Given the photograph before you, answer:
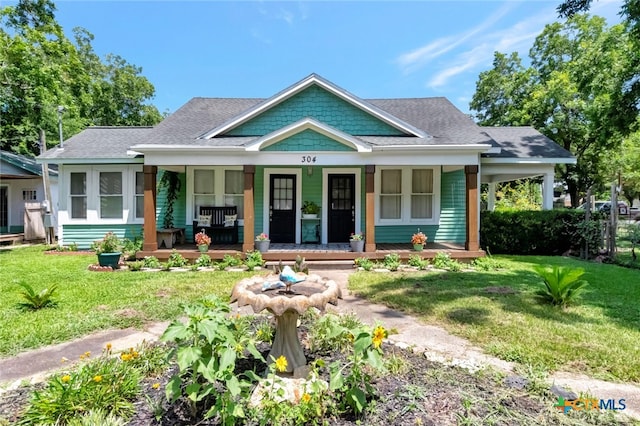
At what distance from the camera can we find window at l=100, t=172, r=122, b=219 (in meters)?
11.1

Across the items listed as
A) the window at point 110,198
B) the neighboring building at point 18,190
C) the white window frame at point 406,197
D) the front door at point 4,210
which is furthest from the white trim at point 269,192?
the front door at point 4,210

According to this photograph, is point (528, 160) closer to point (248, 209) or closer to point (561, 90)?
point (248, 209)

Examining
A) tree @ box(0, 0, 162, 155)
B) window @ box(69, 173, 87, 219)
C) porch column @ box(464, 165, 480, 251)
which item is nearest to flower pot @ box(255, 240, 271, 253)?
porch column @ box(464, 165, 480, 251)

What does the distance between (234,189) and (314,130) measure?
11.3ft

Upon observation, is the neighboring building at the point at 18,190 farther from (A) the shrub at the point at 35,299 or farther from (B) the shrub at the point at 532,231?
(B) the shrub at the point at 532,231

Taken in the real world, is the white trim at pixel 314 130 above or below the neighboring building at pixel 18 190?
above

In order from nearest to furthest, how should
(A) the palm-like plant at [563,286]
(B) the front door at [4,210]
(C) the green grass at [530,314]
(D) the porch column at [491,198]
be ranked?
1. (C) the green grass at [530,314]
2. (A) the palm-like plant at [563,286]
3. (D) the porch column at [491,198]
4. (B) the front door at [4,210]

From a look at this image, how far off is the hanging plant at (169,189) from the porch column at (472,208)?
8.45m

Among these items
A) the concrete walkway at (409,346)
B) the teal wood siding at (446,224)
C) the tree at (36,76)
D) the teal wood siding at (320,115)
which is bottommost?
the concrete walkway at (409,346)

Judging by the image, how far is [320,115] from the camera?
10125 millimetres

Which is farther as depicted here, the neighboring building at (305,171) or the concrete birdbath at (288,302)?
the neighboring building at (305,171)

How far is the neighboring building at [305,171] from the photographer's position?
887cm

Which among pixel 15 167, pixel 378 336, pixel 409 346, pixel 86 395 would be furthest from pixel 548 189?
pixel 15 167

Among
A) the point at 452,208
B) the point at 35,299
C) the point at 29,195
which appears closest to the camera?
the point at 35,299
